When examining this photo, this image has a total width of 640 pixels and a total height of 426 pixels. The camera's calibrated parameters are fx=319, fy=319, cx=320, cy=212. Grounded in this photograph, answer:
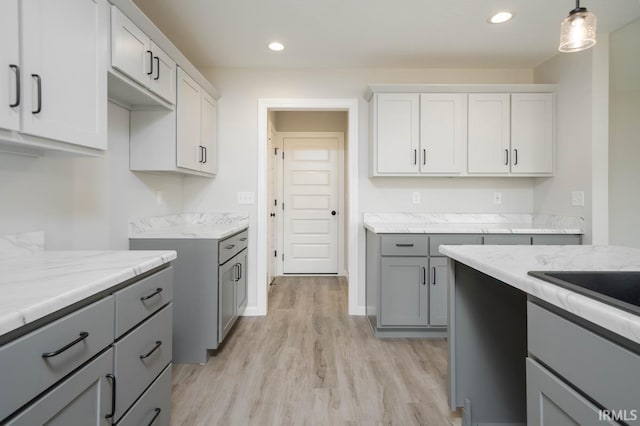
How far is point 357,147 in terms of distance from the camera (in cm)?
324

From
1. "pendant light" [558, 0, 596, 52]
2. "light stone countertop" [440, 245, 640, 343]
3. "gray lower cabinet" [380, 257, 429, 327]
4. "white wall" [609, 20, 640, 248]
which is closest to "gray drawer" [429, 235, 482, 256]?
"gray lower cabinet" [380, 257, 429, 327]

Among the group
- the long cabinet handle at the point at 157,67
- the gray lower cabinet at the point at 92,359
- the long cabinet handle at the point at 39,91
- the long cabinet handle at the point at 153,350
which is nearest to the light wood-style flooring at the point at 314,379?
the gray lower cabinet at the point at 92,359

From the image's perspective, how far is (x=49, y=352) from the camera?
778mm

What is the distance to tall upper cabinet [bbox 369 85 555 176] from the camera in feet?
9.77

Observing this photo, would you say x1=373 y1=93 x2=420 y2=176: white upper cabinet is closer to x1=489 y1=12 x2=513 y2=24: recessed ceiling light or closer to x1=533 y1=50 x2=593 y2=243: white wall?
x1=489 y1=12 x2=513 y2=24: recessed ceiling light

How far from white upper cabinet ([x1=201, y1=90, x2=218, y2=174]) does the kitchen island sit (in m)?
2.20

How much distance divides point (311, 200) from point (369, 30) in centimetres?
265

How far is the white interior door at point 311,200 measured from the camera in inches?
187

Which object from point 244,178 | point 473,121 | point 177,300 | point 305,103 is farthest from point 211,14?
point 473,121

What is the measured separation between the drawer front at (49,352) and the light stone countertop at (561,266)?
1245mm

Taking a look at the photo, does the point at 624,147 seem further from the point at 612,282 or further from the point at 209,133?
the point at 209,133

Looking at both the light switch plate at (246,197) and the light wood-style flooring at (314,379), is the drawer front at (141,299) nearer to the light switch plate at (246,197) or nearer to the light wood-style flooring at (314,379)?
the light wood-style flooring at (314,379)

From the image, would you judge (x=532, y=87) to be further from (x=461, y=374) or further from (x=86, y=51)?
(x=86, y=51)

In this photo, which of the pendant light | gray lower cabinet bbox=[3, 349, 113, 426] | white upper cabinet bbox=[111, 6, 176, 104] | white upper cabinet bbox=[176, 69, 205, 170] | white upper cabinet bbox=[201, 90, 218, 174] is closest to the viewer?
gray lower cabinet bbox=[3, 349, 113, 426]
